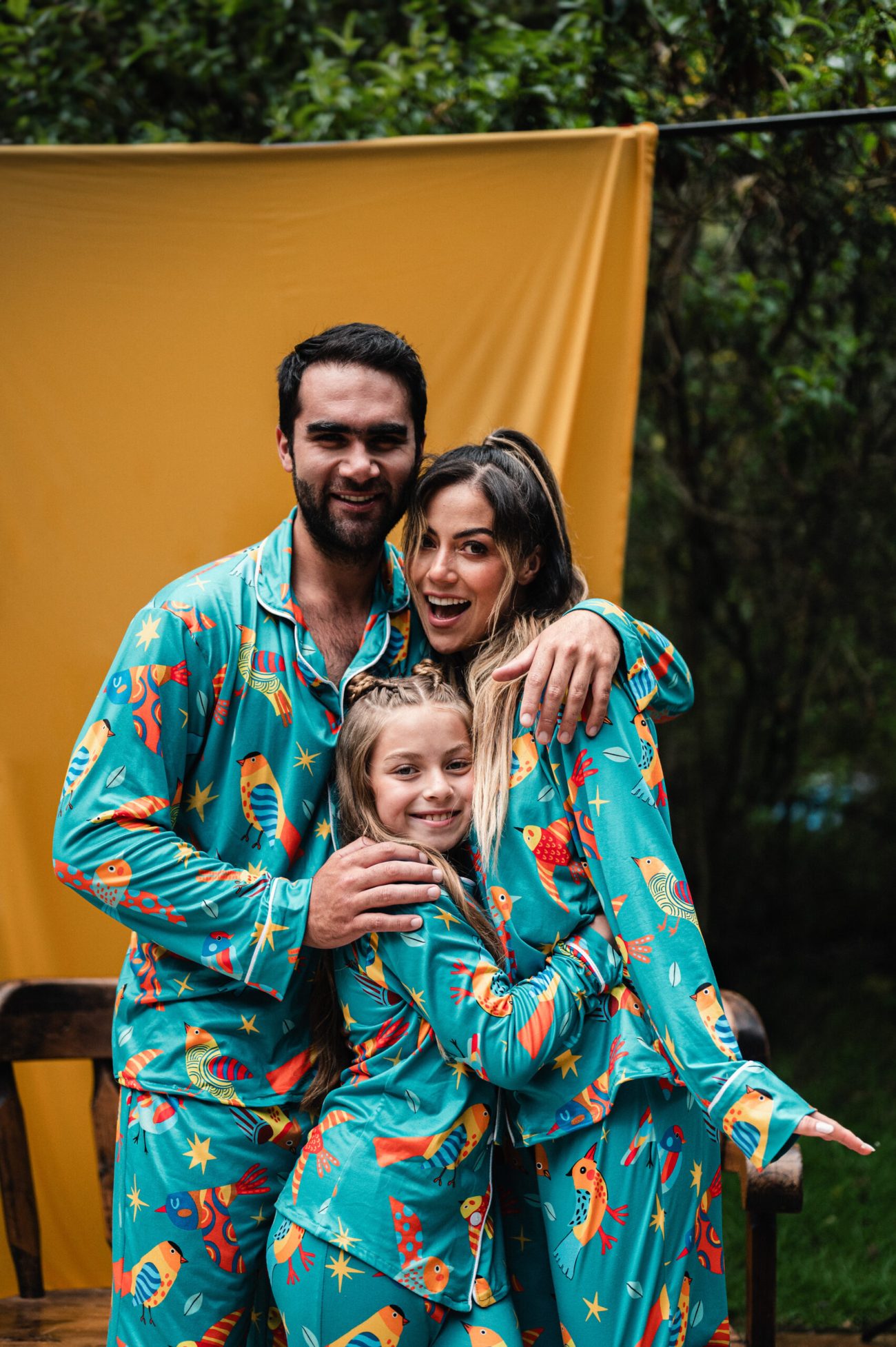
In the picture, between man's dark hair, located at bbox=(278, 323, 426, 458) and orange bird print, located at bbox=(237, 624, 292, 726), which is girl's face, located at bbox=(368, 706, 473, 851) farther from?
man's dark hair, located at bbox=(278, 323, 426, 458)

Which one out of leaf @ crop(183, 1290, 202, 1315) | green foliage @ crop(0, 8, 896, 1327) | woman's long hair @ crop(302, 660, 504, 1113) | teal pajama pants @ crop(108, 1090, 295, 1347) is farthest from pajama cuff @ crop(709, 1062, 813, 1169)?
green foliage @ crop(0, 8, 896, 1327)

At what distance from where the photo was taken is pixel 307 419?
88.0 inches

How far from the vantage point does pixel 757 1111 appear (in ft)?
5.34

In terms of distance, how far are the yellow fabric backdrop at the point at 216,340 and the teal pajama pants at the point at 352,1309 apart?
1509mm

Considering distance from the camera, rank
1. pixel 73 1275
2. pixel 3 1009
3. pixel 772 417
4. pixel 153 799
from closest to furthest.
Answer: pixel 153 799
pixel 3 1009
pixel 73 1275
pixel 772 417

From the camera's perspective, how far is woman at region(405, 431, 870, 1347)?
1.77 metres

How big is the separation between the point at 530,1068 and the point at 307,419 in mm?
1192

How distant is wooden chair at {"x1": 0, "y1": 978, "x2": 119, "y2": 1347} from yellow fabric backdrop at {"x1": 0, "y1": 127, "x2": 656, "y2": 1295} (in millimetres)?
202

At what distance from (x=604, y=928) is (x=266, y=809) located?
0.61 meters

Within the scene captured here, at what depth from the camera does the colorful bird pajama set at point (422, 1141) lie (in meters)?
1.74

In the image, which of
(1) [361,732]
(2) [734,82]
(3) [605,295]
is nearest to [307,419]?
(1) [361,732]

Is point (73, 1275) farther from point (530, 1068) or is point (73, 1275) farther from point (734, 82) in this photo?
point (734, 82)

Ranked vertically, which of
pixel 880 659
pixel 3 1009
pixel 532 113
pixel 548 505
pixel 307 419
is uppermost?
pixel 532 113

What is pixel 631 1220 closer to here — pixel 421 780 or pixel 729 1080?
pixel 729 1080
